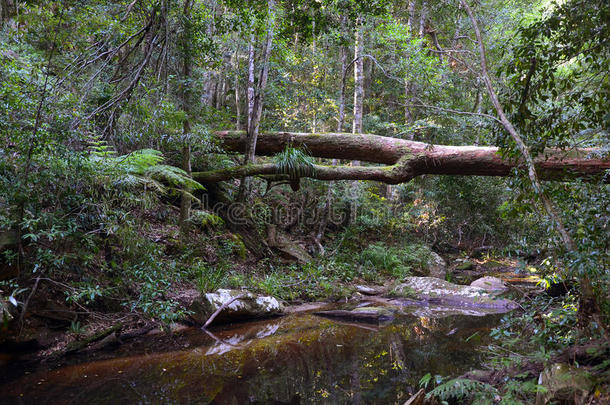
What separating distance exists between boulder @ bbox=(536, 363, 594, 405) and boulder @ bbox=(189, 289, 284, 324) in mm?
4707

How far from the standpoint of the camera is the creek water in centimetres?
378

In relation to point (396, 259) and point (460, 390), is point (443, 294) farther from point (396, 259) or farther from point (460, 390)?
point (460, 390)

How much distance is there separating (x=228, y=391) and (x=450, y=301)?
6441mm

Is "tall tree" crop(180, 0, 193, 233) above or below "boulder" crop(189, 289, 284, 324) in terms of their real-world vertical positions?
above

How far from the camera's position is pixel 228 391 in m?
3.90

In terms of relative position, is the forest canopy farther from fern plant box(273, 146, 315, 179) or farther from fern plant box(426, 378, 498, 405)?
fern plant box(426, 378, 498, 405)

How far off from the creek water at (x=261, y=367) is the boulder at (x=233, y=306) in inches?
8.7

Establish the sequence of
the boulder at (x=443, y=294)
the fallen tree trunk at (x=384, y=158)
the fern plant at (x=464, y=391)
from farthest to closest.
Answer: the boulder at (x=443, y=294)
the fallen tree trunk at (x=384, y=158)
the fern plant at (x=464, y=391)

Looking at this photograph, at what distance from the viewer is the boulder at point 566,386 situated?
2684 millimetres

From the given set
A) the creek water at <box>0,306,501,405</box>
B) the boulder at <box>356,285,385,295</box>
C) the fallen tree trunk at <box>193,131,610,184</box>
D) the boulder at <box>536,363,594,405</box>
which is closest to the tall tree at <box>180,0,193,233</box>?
the fallen tree trunk at <box>193,131,610,184</box>

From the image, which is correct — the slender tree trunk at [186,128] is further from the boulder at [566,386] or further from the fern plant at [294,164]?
the boulder at [566,386]

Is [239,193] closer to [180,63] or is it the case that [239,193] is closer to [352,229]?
[180,63]

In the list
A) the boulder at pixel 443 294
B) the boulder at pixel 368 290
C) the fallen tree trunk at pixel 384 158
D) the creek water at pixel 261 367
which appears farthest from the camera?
the boulder at pixel 368 290

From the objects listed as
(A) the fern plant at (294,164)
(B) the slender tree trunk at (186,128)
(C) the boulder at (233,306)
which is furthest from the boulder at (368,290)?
(B) the slender tree trunk at (186,128)
